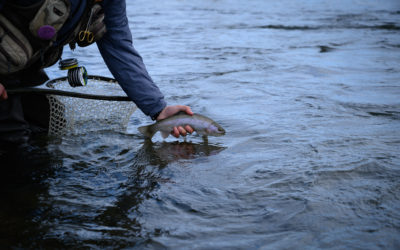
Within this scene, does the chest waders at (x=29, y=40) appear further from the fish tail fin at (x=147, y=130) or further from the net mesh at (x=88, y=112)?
the fish tail fin at (x=147, y=130)

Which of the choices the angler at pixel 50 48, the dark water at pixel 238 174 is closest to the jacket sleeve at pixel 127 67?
the angler at pixel 50 48

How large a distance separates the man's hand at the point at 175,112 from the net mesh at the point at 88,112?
0.43m

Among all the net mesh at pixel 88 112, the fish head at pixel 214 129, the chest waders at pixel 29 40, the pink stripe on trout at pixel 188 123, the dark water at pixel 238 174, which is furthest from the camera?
the net mesh at pixel 88 112

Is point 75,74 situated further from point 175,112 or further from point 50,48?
point 175,112

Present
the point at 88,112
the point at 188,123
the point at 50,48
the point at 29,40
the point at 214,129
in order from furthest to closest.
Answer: the point at 88,112
the point at 214,129
the point at 188,123
the point at 50,48
the point at 29,40

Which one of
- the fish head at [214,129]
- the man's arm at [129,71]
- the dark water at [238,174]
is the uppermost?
the man's arm at [129,71]

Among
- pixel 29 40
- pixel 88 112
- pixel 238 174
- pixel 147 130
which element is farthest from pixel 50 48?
pixel 238 174

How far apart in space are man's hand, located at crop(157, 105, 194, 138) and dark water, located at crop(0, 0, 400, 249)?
192mm

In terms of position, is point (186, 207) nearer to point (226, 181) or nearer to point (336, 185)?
point (226, 181)

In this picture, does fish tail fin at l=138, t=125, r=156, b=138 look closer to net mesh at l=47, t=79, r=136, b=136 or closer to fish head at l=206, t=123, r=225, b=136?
net mesh at l=47, t=79, r=136, b=136

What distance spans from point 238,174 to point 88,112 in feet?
4.92

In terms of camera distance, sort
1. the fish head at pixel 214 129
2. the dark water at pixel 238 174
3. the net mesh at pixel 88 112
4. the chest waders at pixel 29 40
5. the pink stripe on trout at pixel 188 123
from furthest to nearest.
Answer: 1. the net mesh at pixel 88 112
2. the fish head at pixel 214 129
3. the pink stripe on trout at pixel 188 123
4. the chest waders at pixel 29 40
5. the dark water at pixel 238 174

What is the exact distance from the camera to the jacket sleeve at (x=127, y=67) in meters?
3.60

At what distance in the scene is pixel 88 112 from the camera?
392cm
